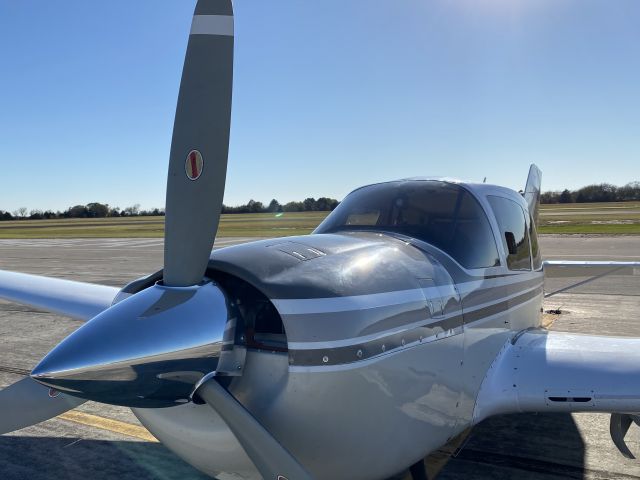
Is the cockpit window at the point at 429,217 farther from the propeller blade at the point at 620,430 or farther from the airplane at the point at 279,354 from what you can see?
the propeller blade at the point at 620,430

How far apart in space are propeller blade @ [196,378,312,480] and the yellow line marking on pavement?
2920 millimetres

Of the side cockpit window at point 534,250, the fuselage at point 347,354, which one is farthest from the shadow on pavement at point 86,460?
the side cockpit window at point 534,250

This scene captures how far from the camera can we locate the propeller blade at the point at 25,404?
369cm

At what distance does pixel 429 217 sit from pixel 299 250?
154 centimetres

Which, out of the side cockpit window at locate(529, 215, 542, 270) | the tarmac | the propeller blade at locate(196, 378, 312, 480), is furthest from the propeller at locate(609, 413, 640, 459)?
the propeller blade at locate(196, 378, 312, 480)

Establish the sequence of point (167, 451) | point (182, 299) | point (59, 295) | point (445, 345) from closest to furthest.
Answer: point (182, 299) → point (445, 345) → point (167, 451) → point (59, 295)

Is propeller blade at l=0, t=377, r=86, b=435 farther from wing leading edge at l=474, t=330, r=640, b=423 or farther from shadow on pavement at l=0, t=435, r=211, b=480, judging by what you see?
wing leading edge at l=474, t=330, r=640, b=423

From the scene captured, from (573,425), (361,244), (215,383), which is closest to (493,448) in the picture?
(573,425)

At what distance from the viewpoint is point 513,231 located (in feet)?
17.0

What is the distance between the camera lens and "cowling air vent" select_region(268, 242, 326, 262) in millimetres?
3195

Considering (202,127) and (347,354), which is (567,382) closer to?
(347,354)

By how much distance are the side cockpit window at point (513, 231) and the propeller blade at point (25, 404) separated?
11.5ft

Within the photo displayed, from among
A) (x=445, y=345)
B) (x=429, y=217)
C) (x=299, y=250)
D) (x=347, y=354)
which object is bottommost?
(x=445, y=345)

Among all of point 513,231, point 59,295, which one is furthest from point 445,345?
point 59,295
